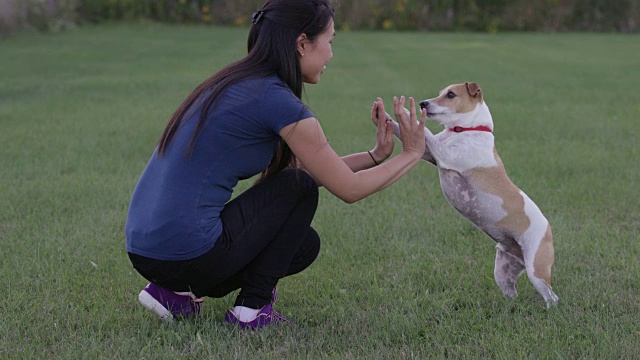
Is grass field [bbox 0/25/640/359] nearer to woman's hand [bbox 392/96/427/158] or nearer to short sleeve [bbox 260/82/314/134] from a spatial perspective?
woman's hand [bbox 392/96/427/158]

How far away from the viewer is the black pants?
3465 mm

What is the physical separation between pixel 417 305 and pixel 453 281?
1.44ft

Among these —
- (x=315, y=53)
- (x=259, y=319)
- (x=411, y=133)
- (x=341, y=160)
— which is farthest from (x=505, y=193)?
(x=259, y=319)

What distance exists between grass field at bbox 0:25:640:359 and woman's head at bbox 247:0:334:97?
116 cm

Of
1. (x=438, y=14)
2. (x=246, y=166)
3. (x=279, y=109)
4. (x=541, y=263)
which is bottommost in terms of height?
(x=438, y=14)

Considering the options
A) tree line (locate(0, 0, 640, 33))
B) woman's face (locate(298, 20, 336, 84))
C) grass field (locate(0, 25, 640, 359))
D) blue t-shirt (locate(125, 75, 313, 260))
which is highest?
woman's face (locate(298, 20, 336, 84))

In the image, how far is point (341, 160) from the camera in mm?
3471

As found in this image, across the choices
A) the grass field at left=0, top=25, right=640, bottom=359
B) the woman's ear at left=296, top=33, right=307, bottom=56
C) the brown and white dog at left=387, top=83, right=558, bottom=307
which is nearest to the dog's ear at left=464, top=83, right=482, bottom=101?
the brown and white dog at left=387, top=83, right=558, bottom=307

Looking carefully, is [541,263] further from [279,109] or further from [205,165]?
[205,165]

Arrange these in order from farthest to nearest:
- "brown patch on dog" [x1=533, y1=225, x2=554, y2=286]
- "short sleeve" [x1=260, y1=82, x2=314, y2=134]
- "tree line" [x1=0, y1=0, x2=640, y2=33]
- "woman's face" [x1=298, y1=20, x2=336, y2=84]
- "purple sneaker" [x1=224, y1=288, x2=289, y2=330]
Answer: "tree line" [x1=0, y1=0, x2=640, y2=33] < "brown patch on dog" [x1=533, y1=225, x2=554, y2=286] < "purple sneaker" [x1=224, y1=288, x2=289, y2=330] < "woman's face" [x1=298, y1=20, x2=336, y2=84] < "short sleeve" [x1=260, y1=82, x2=314, y2=134]

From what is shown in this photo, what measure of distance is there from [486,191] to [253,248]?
1.19 meters

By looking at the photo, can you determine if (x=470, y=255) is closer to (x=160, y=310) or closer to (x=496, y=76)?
(x=160, y=310)

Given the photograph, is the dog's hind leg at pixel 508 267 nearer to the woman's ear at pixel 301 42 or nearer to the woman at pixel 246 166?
the woman at pixel 246 166

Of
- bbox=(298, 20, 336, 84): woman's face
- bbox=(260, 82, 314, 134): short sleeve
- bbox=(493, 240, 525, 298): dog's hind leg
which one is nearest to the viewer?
bbox=(260, 82, 314, 134): short sleeve
